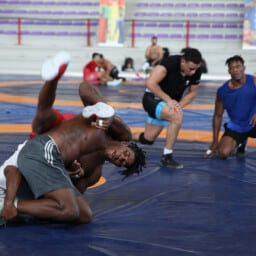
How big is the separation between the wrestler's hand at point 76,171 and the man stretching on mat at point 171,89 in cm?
166

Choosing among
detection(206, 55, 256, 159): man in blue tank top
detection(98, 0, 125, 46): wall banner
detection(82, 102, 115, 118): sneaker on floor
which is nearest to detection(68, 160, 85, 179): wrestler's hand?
detection(82, 102, 115, 118): sneaker on floor

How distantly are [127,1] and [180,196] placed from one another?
17284mm

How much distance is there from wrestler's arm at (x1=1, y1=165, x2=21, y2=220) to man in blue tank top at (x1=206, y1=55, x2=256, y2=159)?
2.68 metres

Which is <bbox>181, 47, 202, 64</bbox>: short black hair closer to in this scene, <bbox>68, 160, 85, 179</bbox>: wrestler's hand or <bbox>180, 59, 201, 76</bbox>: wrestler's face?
<bbox>180, 59, 201, 76</bbox>: wrestler's face

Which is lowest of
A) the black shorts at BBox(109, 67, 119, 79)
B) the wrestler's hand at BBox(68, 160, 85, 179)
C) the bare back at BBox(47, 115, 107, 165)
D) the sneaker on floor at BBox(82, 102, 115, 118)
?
the black shorts at BBox(109, 67, 119, 79)

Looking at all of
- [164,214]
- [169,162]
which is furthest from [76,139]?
[169,162]

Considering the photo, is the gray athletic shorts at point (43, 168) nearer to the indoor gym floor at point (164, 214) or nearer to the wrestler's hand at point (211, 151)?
the indoor gym floor at point (164, 214)

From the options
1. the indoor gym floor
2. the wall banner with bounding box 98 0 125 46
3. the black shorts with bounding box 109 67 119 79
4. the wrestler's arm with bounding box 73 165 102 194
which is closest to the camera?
the indoor gym floor

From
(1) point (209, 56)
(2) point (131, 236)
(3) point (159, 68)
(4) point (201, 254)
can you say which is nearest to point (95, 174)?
(2) point (131, 236)

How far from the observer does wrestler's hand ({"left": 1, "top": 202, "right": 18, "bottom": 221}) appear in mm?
3160

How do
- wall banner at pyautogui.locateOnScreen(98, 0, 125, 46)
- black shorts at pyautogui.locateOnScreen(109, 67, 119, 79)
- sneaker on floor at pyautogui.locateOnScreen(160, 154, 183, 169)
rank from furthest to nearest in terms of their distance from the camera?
wall banner at pyautogui.locateOnScreen(98, 0, 125, 46)
black shorts at pyautogui.locateOnScreen(109, 67, 119, 79)
sneaker on floor at pyautogui.locateOnScreen(160, 154, 183, 169)

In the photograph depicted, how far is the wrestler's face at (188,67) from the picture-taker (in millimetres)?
5070

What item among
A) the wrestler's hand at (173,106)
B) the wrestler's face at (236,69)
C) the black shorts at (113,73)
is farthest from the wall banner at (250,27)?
the wrestler's hand at (173,106)

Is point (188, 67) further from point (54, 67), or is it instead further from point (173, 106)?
point (54, 67)
